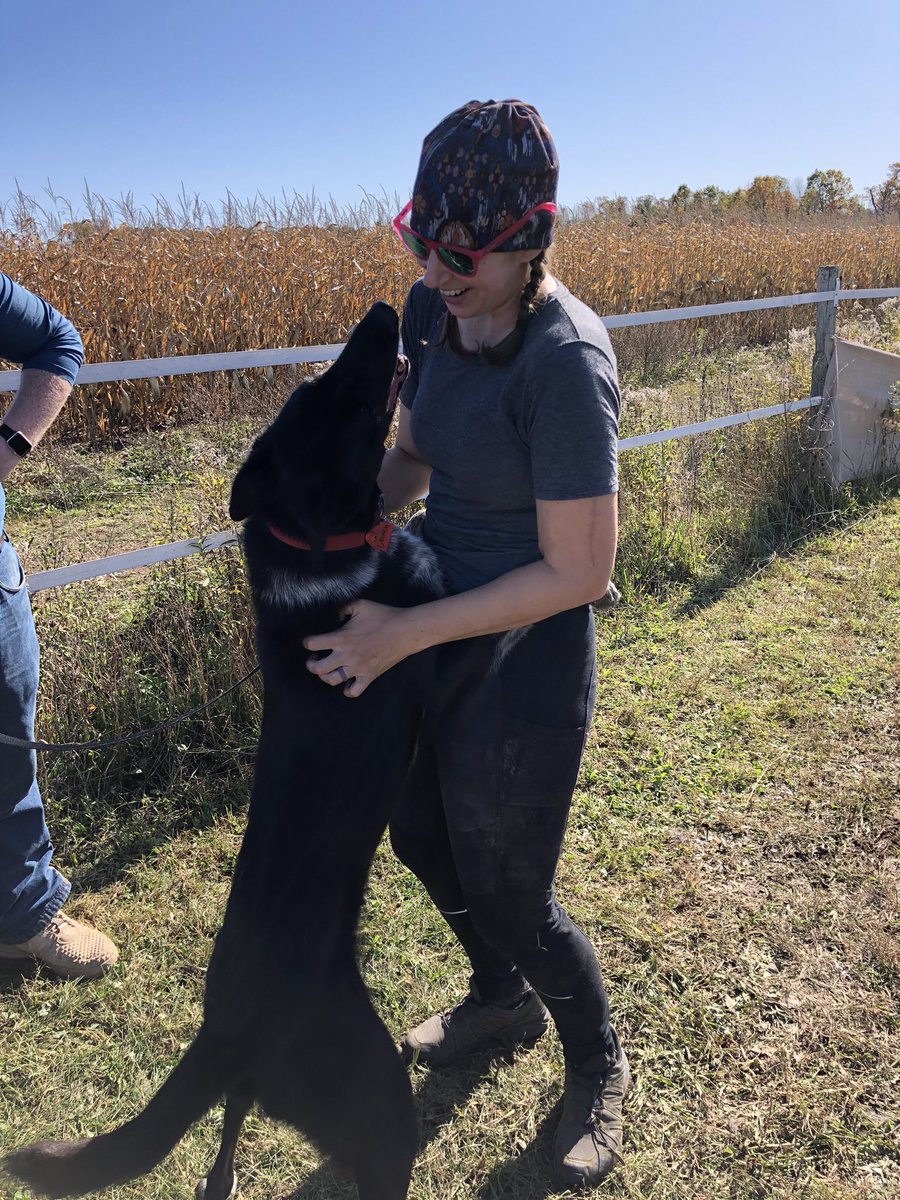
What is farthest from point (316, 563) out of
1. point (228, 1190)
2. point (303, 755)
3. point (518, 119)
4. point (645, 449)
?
point (645, 449)

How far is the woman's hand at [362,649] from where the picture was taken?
5.41 ft

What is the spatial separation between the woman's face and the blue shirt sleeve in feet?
4.36

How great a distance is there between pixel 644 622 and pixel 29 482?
16.5ft

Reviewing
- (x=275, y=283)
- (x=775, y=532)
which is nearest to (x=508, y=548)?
(x=775, y=532)

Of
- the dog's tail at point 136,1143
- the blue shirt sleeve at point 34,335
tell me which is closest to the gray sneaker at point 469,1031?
the dog's tail at point 136,1143

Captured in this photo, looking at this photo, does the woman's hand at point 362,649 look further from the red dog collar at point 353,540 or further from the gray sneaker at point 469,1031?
the gray sneaker at point 469,1031

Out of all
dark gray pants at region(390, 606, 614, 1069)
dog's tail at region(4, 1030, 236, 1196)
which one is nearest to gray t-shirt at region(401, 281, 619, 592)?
dark gray pants at region(390, 606, 614, 1069)

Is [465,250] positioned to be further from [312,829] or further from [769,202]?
[769,202]

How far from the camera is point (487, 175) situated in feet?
4.81

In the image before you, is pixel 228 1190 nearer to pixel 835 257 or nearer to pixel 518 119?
pixel 518 119

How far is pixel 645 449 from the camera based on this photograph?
5.61 meters

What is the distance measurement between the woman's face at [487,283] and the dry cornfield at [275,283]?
6.79 meters

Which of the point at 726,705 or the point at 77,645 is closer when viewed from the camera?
the point at 77,645

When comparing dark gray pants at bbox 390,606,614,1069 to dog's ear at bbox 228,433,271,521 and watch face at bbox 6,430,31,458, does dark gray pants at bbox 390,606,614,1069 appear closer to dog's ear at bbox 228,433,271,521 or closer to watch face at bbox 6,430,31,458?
dog's ear at bbox 228,433,271,521
